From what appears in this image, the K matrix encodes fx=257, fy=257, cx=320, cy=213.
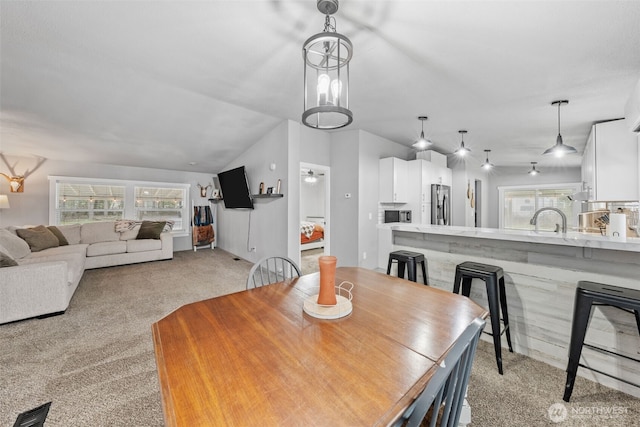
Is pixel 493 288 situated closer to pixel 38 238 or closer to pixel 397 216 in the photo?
pixel 397 216

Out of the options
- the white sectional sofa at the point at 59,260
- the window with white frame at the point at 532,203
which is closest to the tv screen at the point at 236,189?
the white sectional sofa at the point at 59,260

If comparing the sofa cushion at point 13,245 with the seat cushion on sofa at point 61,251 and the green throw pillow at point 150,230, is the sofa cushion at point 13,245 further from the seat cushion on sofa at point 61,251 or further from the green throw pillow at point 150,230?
the green throw pillow at point 150,230

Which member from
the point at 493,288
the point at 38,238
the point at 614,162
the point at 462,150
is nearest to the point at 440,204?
the point at 462,150

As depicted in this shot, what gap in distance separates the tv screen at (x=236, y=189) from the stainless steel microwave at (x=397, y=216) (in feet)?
8.95

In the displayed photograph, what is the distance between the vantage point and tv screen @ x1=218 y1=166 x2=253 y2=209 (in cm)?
528

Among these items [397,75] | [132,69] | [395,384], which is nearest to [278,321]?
[395,384]

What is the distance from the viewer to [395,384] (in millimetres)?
775

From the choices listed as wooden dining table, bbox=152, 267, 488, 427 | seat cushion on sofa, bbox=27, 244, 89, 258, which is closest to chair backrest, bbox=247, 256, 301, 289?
wooden dining table, bbox=152, 267, 488, 427

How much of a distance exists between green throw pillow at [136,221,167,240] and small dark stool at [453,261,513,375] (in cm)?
600

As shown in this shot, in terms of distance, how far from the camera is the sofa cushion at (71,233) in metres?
5.04

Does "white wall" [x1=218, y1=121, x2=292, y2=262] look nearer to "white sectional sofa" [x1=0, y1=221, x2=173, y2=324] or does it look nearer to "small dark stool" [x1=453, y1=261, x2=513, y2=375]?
"white sectional sofa" [x1=0, y1=221, x2=173, y2=324]

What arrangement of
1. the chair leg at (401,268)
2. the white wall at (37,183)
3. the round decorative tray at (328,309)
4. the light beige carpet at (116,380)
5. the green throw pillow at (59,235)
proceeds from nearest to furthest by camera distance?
the round decorative tray at (328,309) < the light beige carpet at (116,380) < the chair leg at (401,268) < the green throw pillow at (59,235) < the white wall at (37,183)

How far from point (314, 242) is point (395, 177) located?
3.09 metres

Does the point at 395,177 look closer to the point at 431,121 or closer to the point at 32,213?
the point at 431,121
